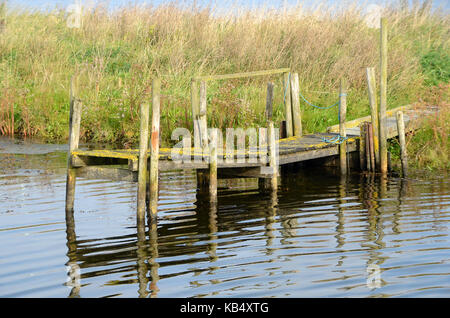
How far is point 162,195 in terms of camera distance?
1309 centimetres

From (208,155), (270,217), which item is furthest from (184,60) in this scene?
(270,217)

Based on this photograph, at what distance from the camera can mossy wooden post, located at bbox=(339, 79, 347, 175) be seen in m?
14.6

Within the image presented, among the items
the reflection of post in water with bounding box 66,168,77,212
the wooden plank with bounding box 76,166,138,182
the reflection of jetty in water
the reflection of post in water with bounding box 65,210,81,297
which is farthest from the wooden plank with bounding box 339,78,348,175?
the reflection of post in water with bounding box 65,210,81,297

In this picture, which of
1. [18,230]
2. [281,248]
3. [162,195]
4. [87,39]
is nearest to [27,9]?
[87,39]

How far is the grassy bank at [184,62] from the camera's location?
18.3 metres

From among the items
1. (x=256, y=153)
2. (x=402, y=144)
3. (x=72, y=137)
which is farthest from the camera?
(x=402, y=144)

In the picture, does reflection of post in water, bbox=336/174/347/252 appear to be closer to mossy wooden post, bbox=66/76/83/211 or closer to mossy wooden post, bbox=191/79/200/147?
mossy wooden post, bbox=191/79/200/147

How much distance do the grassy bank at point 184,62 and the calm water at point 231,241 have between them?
389 centimetres

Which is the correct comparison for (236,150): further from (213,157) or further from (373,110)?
(373,110)

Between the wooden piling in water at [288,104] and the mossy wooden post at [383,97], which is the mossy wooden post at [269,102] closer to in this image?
the wooden piling in water at [288,104]

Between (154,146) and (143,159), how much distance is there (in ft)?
0.72

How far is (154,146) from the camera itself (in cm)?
1068

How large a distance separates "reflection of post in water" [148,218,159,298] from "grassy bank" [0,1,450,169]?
6.50 meters

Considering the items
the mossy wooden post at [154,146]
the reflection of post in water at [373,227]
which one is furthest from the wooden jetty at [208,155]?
the reflection of post in water at [373,227]
